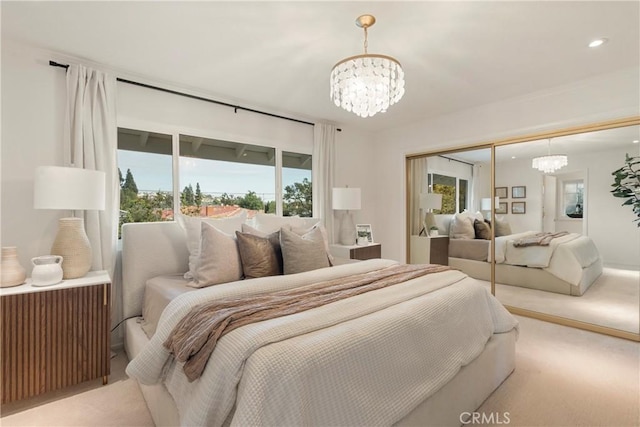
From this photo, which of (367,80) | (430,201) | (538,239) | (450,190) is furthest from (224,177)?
(538,239)

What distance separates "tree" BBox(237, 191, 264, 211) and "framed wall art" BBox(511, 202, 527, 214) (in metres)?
3.05

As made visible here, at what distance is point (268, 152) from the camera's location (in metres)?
3.92

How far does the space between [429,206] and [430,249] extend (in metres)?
0.63

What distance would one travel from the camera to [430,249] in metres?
4.46

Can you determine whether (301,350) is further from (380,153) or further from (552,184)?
(380,153)

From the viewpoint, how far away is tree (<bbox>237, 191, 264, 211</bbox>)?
3629mm

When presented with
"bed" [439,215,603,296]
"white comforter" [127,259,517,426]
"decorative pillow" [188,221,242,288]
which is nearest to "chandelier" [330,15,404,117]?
"white comforter" [127,259,517,426]

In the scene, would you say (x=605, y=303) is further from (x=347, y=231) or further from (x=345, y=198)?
(x=345, y=198)

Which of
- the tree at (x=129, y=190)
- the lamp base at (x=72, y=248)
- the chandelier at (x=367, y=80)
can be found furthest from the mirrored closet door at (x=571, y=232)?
the lamp base at (x=72, y=248)

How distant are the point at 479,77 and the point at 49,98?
3.79 meters

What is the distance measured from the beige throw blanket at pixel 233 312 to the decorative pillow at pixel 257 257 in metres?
0.59

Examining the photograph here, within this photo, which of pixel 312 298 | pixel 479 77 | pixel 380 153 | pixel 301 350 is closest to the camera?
pixel 301 350

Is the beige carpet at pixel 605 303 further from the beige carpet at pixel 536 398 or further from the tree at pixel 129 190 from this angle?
the tree at pixel 129 190

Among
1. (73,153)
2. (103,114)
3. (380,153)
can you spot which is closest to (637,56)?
(380,153)
